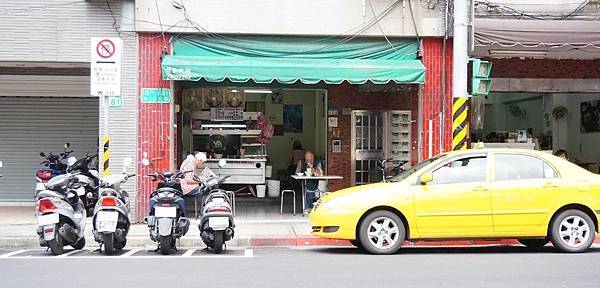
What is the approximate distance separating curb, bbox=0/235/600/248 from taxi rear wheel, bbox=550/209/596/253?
1.27 meters

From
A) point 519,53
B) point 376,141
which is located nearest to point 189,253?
point 376,141

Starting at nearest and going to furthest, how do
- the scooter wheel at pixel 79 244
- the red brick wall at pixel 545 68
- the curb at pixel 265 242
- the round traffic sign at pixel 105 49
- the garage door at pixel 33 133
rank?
1. the scooter wheel at pixel 79 244
2. the curb at pixel 265 242
3. the round traffic sign at pixel 105 49
4. the garage door at pixel 33 133
5. the red brick wall at pixel 545 68

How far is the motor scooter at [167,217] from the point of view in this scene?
375 inches

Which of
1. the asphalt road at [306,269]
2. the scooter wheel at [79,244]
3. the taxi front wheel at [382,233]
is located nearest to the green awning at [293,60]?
the scooter wheel at [79,244]

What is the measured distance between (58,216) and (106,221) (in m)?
0.71

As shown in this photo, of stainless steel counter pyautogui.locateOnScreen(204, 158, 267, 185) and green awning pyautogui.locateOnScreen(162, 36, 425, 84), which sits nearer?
green awning pyautogui.locateOnScreen(162, 36, 425, 84)

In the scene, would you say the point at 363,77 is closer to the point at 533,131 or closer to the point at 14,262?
the point at 14,262

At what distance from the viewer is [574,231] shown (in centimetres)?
978

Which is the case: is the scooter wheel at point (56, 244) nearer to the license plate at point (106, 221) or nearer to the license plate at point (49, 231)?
the license plate at point (49, 231)

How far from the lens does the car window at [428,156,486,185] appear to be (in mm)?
9781

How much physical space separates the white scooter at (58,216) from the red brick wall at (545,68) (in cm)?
1006

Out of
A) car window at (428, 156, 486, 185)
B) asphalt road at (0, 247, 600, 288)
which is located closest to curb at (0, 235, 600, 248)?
asphalt road at (0, 247, 600, 288)

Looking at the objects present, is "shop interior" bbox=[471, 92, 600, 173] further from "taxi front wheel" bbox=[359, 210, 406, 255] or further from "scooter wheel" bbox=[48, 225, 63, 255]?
"scooter wheel" bbox=[48, 225, 63, 255]

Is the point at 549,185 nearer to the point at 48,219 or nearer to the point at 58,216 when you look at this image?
the point at 58,216
